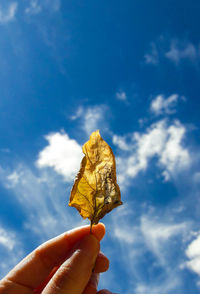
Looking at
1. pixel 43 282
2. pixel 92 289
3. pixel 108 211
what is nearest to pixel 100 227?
pixel 108 211

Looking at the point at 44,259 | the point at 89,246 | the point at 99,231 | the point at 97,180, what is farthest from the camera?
the point at 44,259

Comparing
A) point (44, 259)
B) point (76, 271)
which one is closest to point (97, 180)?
point (76, 271)

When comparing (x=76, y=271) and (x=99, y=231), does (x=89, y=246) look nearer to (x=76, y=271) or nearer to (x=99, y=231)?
(x=76, y=271)

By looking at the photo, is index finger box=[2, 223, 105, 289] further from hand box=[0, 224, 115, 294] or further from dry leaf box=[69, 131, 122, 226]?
dry leaf box=[69, 131, 122, 226]

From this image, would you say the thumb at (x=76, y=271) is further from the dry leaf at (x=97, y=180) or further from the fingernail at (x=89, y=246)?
the dry leaf at (x=97, y=180)

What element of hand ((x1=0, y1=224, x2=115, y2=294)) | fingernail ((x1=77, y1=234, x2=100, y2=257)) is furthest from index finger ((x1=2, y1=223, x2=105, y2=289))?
fingernail ((x1=77, y1=234, x2=100, y2=257))

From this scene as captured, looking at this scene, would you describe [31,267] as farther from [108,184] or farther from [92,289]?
[108,184]
